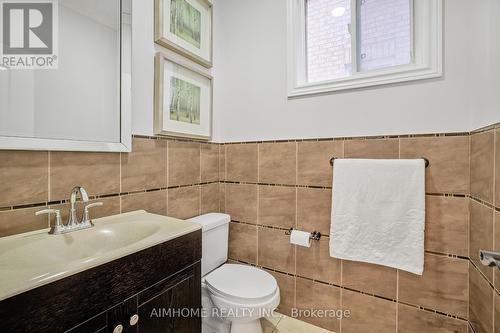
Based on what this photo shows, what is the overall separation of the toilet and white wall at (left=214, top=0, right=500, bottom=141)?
2.64ft

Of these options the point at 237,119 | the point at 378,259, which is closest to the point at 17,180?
the point at 237,119

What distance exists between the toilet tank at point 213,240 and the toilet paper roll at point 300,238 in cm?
50

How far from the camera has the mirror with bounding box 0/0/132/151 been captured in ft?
3.10

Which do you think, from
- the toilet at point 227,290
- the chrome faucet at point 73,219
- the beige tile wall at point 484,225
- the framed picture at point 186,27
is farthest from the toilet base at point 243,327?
the framed picture at point 186,27

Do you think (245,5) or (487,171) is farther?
(245,5)

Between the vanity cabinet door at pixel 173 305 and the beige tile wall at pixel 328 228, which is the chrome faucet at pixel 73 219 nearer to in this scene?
the vanity cabinet door at pixel 173 305

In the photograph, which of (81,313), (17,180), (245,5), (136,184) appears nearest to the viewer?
(81,313)

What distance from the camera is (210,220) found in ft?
5.41

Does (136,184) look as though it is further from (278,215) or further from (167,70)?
(278,215)

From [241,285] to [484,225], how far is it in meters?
1.23

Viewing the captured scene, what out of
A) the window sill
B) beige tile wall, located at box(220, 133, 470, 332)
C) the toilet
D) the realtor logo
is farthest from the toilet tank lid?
the realtor logo

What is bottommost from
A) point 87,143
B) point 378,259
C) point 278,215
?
point 378,259

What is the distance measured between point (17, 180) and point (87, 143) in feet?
0.96

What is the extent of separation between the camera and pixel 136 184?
1354 millimetres
